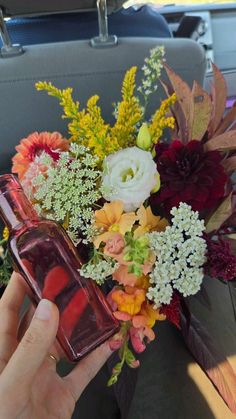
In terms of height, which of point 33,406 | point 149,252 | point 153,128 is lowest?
point 33,406

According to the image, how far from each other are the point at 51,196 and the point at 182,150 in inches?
7.3

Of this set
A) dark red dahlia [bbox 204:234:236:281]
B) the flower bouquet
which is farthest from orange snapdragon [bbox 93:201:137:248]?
dark red dahlia [bbox 204:234:236:281]

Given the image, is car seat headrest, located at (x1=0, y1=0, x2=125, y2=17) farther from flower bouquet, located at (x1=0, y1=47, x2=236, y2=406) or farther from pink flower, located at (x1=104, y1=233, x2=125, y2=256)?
pink flower, located at (x1=104, y1=233, x2=125, y2=256)

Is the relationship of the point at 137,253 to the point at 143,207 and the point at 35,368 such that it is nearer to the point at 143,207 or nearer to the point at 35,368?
the point at 143,207

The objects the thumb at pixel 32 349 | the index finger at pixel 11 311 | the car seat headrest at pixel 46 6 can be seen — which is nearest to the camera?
the thumb at pixel 32 349

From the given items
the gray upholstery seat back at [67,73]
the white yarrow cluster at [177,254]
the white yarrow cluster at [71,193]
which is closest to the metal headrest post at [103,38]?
the gray upholstery seat back at [67,73]

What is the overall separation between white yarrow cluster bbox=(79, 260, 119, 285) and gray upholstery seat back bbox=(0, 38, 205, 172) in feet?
1.88

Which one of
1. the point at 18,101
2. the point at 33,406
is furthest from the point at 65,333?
the point at 18,101

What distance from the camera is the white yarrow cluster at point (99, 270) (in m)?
0.55

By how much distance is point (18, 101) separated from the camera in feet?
3.32

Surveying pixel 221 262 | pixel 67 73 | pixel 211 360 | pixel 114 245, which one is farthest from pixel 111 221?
pixel 67 73

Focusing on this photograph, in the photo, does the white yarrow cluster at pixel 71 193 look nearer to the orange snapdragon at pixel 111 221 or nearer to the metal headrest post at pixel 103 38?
the orange snapdragon at pixel 111 221

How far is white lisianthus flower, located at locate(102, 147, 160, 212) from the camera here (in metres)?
0.56

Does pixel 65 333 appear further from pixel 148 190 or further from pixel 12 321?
pixel 148 190
